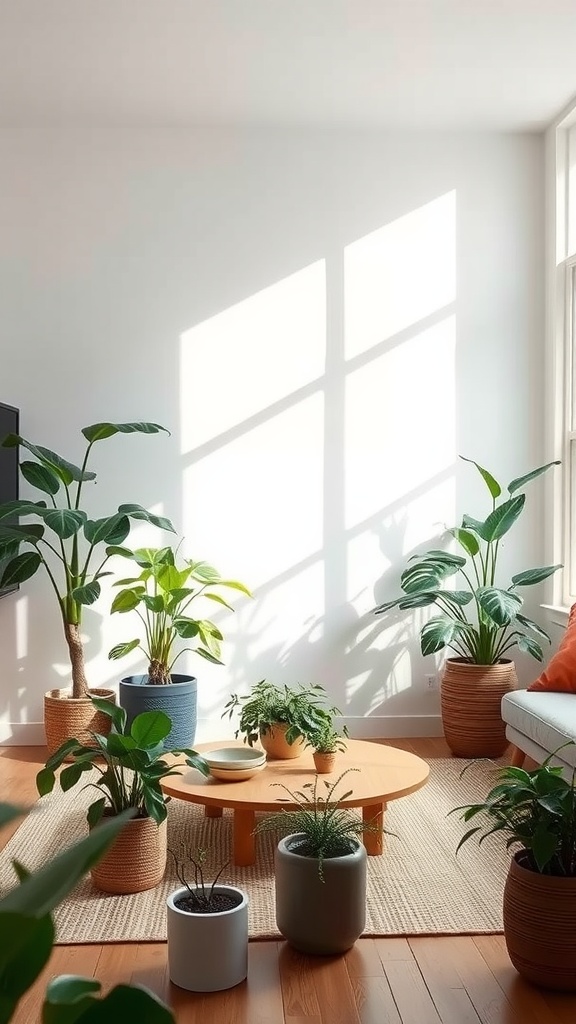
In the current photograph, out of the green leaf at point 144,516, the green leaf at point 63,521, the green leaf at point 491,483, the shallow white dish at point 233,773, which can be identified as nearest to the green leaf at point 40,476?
the green leaf at point 63,521

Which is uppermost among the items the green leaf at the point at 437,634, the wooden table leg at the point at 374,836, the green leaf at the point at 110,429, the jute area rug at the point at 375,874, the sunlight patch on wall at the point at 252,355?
the sunlight patch on wall at the point at 252,355

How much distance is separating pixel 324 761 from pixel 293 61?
287 centimetres

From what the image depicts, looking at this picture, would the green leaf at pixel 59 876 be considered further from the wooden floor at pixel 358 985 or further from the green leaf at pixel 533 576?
the green leaf at pixel 533 576

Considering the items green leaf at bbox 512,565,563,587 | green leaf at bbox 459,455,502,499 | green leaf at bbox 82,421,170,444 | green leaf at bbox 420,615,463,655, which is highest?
green leaf at bbox 82,421,170,444

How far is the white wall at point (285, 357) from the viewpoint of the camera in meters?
4.90

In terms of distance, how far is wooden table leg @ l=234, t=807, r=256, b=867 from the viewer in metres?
3.17

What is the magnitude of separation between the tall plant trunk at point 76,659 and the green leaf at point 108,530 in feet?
1.49

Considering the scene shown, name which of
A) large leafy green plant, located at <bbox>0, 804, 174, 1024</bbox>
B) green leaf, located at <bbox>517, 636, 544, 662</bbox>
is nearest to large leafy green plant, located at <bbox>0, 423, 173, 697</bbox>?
green leaf, located at <bbox>517, 636, 544, 662</bbox>

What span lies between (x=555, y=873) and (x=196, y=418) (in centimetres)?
311

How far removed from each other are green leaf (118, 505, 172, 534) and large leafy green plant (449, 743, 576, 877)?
2.38 metres

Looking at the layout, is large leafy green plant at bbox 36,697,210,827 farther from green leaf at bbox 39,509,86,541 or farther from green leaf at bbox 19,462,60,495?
green leaf at bbox 19,462,60,495

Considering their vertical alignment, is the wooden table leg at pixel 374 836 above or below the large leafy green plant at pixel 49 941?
below

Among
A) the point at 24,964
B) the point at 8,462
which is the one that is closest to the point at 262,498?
the point at 8,462

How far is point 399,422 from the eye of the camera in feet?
16.5
